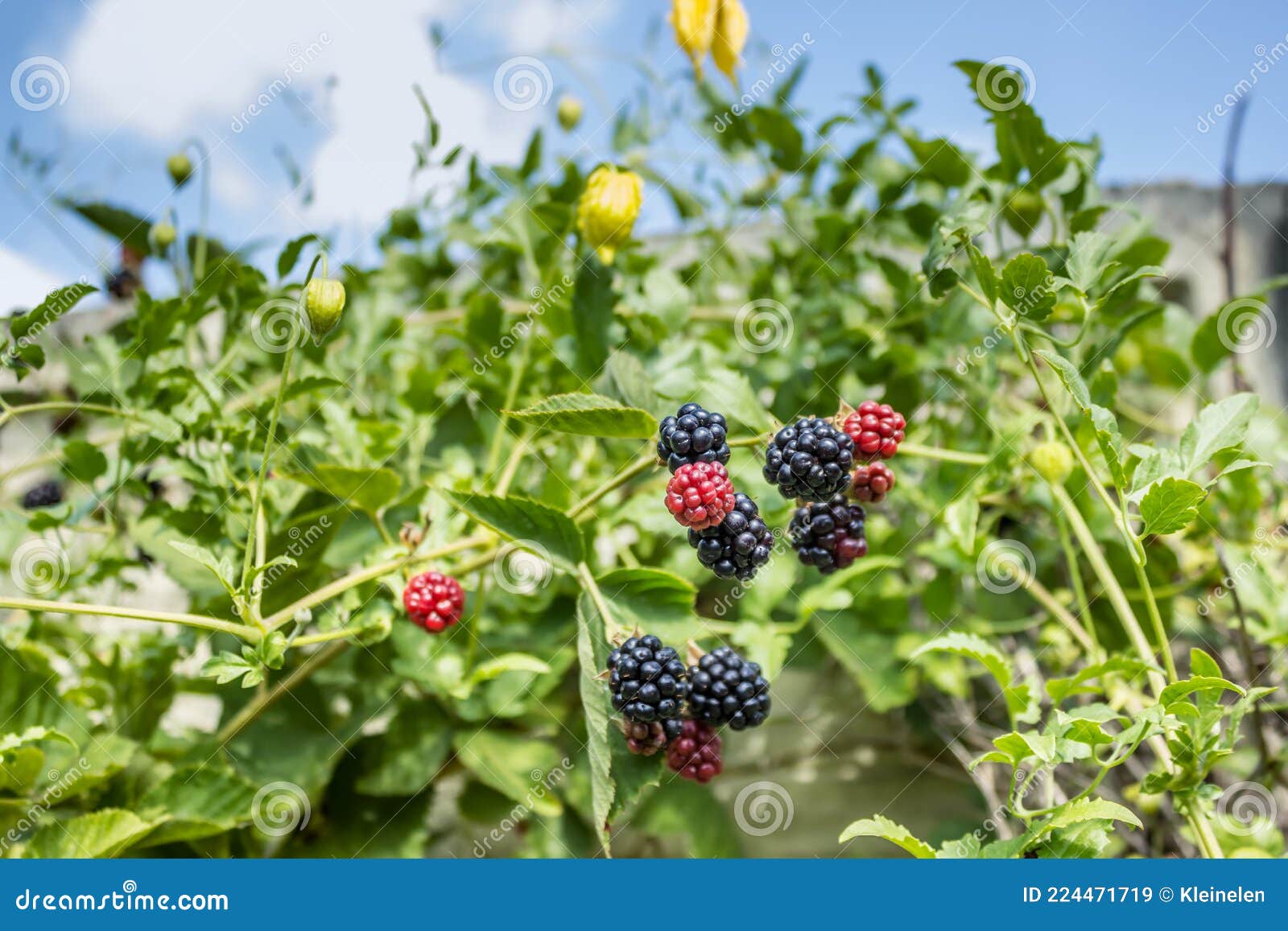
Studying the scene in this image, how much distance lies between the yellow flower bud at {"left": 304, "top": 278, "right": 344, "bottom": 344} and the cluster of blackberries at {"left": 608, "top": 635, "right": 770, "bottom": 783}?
0.35 m

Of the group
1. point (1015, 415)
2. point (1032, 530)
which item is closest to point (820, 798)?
point (1032, 530)

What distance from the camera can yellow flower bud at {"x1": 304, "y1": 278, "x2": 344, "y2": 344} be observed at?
0.72m

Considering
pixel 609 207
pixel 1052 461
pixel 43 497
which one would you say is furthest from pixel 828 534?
pixel 43 497

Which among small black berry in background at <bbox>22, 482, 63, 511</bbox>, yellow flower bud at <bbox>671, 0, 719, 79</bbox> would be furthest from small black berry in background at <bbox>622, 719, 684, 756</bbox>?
small black berry in background at <bbox>22, 482, 63, 511</bbox>

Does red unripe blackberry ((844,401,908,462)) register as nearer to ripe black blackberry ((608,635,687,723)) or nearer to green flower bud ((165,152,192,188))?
ripe black blackberry ((608,635,687,723))

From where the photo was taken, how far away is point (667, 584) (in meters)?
0.77

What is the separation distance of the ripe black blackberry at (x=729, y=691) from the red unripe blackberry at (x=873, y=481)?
17 centimetres

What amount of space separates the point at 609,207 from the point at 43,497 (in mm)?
880

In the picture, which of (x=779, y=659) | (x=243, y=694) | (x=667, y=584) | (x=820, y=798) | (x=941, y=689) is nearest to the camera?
(x=667, y=584)

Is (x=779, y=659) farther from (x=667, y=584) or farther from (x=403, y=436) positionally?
(x=403, y=436)

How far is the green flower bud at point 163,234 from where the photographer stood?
44.0 inches

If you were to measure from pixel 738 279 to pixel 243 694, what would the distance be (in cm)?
92

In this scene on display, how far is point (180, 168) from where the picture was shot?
1139 millimetres

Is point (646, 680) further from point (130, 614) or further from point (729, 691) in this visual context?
point (130, 614)
